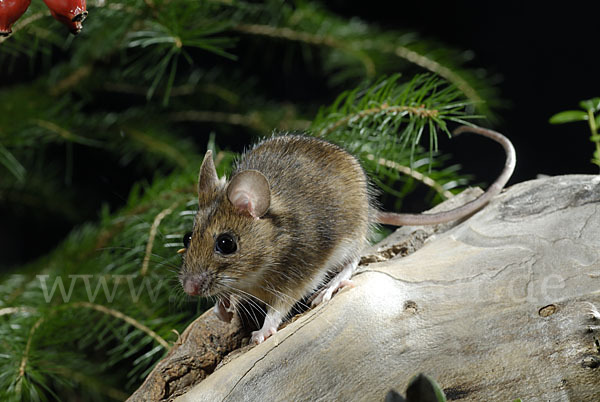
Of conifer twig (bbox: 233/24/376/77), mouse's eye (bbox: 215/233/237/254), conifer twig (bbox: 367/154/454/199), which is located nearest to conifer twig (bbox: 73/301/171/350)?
mouse's eye (bbox: 215/233/237/254)

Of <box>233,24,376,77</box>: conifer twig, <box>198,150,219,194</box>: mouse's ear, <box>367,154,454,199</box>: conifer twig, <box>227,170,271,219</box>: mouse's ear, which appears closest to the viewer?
<box>227,170,271,219</box>: mouse's ear

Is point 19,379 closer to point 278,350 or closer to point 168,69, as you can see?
point 278,350

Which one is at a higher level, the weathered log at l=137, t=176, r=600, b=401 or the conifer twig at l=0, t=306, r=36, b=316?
the weathered log at l=137, t=176, r=600, b=401

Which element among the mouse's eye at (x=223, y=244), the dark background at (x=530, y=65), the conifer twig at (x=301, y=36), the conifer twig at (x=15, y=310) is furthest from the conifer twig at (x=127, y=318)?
the dark background at (x=530, y=65)

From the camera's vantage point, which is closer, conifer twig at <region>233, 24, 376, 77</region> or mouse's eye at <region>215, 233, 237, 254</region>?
mouse's eye at <region>215, 233, 237, 254</region>

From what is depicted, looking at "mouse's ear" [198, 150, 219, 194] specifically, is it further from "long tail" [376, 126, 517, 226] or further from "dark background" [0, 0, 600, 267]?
"dark background" [0, 0, 600, 267]

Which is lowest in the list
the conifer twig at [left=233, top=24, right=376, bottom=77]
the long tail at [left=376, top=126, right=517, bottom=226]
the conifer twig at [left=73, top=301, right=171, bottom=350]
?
the conifer twig at [left=73, top=301, right=171, bottom=350]

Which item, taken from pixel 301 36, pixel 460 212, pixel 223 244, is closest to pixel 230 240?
pixel 223 244
